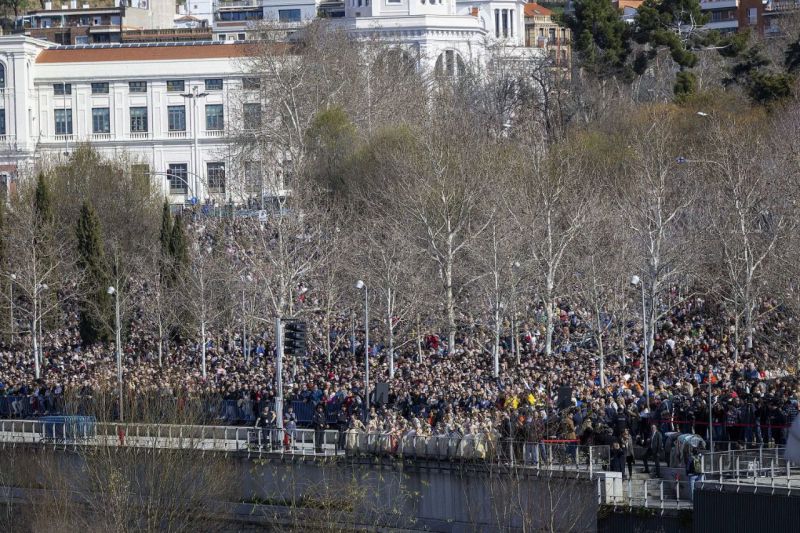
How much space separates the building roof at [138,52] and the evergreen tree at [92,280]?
58.8 meters

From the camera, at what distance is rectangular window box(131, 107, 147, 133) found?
464 feet

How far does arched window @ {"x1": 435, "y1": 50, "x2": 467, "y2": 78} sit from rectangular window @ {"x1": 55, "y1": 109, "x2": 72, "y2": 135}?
27.5 m

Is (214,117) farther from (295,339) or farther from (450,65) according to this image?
(295,339)

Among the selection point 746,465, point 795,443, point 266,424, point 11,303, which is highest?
point 795,443

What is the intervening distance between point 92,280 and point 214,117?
61433 mm

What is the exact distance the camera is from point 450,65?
144 m

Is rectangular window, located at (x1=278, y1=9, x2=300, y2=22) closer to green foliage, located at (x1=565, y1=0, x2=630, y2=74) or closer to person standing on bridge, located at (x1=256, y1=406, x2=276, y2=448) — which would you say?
green foliage, located at (x1=565, y1=0, x2=630, y2=74)

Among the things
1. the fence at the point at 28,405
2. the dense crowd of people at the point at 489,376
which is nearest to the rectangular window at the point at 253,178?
the dense crowd of people at the point at 489,376

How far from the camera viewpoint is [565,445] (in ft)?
137

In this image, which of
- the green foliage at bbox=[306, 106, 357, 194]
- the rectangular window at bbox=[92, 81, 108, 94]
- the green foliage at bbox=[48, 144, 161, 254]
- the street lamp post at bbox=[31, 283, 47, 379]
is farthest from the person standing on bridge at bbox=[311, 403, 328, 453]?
the rectangular window at bbox=[92, 81, 108, 94]

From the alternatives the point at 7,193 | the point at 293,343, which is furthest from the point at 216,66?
the point at 293,343

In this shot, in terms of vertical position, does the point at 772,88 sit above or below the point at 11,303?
above

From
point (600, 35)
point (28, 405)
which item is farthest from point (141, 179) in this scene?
point (28, 405)

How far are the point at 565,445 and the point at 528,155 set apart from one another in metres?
37.6
